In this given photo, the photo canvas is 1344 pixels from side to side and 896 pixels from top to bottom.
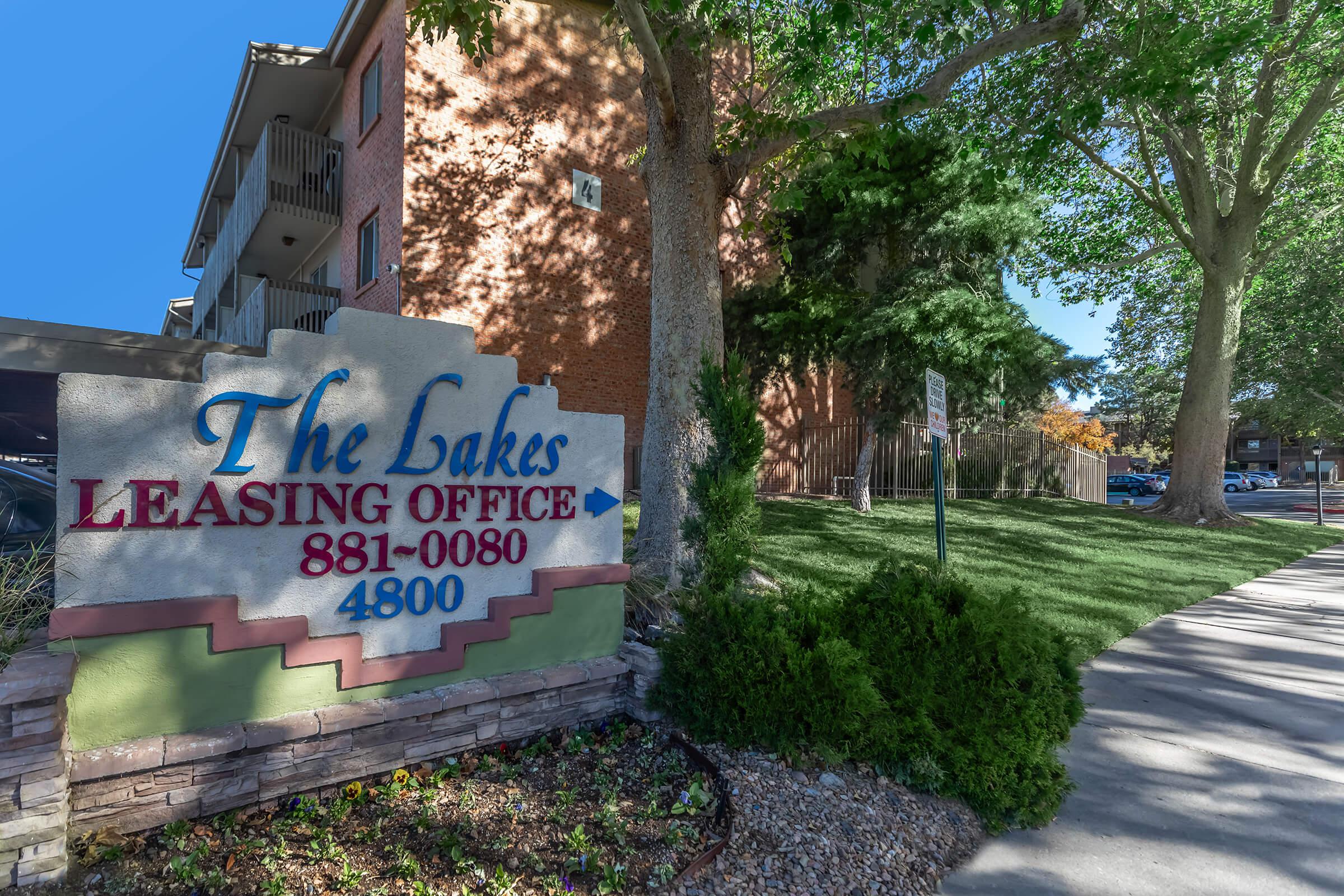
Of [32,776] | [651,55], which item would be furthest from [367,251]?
[32,776]

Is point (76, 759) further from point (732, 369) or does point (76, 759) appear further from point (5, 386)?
point (5, 386)

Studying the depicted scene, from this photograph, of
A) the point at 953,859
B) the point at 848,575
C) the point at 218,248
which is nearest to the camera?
the point at 953,859

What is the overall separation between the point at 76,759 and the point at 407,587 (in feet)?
4.80

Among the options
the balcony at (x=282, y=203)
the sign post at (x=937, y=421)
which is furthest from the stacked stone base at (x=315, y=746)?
the balcony at (x=282, y=203)

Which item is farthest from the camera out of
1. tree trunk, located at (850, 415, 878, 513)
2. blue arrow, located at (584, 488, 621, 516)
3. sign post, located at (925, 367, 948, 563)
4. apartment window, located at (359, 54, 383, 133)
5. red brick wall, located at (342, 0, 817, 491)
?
tree trunk, located at (850, 415, 878, 513)

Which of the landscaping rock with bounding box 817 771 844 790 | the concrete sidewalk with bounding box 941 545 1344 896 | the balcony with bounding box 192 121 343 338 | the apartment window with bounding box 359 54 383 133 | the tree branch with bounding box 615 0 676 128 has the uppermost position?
the apartment window with bounding box 359 54 383 133

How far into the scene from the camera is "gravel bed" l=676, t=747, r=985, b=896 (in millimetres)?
2867

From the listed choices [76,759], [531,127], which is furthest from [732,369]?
[531,127]

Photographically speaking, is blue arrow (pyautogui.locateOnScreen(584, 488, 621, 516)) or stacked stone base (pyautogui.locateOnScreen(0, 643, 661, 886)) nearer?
stacked stone base (pyautogui.locateOnScreen(0, 643, 661, 886))

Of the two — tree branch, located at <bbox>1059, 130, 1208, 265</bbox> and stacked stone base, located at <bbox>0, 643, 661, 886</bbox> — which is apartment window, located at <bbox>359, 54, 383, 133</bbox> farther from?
tree branch, located at <bbox>1059, 130, 1208, 265</bbox>

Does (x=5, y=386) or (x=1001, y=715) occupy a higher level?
(x=5, y=386)

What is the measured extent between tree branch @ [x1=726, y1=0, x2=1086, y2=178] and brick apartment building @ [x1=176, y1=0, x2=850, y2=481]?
247 inches

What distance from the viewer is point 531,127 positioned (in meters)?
12.8

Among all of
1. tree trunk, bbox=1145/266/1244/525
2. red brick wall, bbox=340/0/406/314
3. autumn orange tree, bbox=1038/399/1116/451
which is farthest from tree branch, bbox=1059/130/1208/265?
autumn orange tree, bbox=1038/399/1116/451
